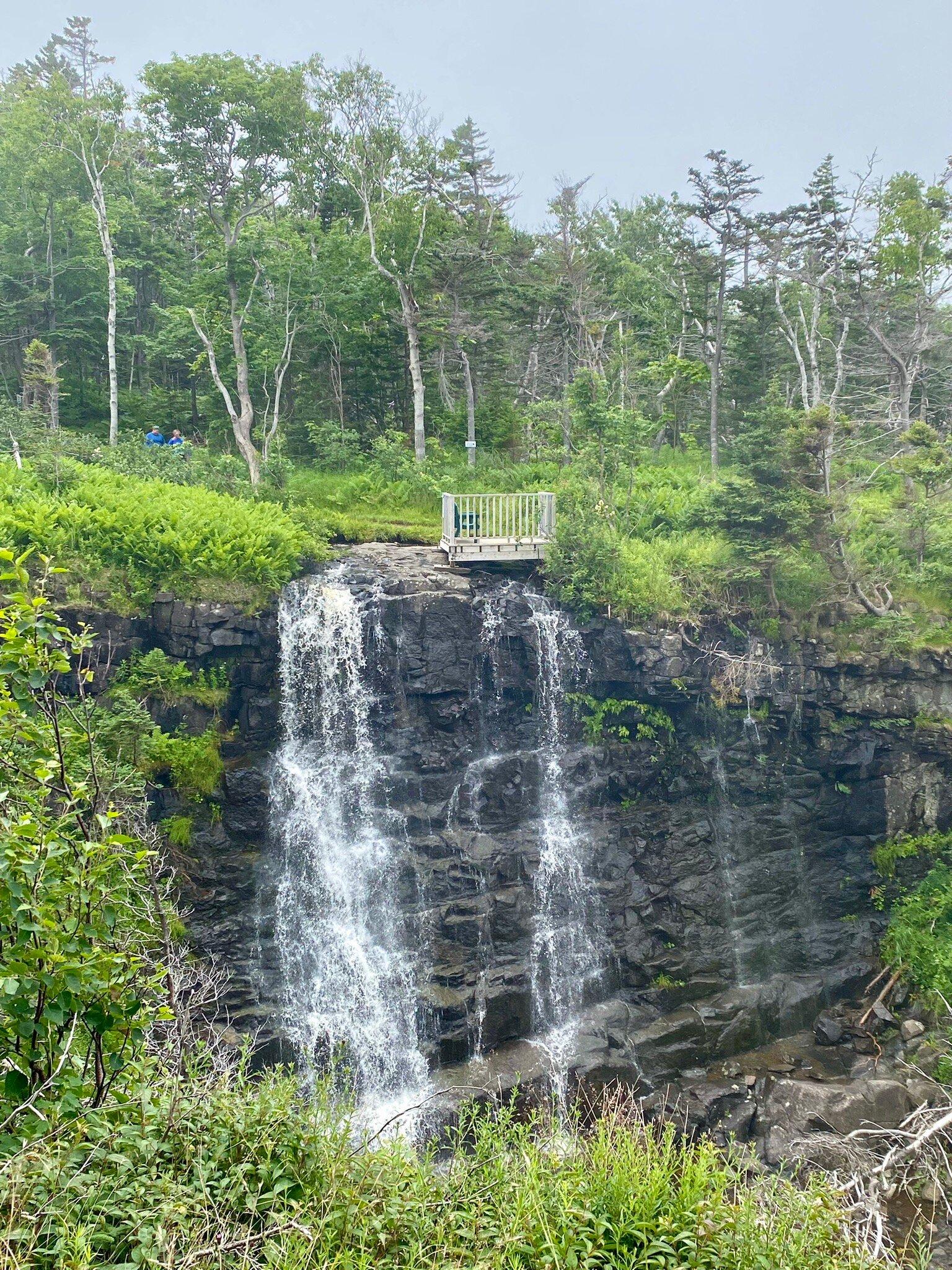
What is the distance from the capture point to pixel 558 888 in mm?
15820

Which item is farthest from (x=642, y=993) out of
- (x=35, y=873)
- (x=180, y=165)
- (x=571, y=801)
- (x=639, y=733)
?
(x=180, y=165)

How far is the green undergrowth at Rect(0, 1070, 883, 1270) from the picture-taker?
4.41 metres

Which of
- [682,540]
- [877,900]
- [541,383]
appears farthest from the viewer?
[541,383]

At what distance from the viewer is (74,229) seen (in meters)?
27.1

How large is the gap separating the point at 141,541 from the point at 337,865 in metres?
6.82

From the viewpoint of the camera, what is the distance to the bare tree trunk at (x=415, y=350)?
23.1 meters

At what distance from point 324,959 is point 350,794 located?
2.85 m

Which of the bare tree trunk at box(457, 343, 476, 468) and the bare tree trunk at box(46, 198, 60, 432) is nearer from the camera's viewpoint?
the bare tree trunk at box(457, 343, 476, 468)

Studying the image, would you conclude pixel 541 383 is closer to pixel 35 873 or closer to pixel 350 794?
pixel 350 794

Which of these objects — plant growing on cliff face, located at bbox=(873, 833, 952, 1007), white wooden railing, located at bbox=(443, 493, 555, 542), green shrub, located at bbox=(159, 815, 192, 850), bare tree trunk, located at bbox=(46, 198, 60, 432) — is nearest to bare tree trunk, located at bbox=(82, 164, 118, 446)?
bare tree trunk, located at bbox=(46, 198, 60, 432)

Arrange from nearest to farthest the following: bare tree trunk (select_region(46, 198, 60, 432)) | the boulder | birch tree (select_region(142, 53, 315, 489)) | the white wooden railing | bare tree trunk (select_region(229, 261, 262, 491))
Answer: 1. the boulder
2. the white wooden railing
3. birch tree (select_region(142, 53, 315, 489))
4. bare tree trunk (select_region(229, 261, 262, 491))
5. bare tree trunk (select_region(46, 198, 60, 432))

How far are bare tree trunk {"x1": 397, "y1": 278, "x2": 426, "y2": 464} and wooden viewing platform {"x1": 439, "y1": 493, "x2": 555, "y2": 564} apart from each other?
5023mm

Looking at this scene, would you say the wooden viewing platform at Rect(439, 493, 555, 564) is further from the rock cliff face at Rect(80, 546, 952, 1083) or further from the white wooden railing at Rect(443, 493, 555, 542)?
the rock cliff face at Rect(80, 546, 952, 1083)

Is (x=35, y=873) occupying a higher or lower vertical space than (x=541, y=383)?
lower
